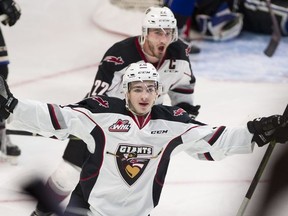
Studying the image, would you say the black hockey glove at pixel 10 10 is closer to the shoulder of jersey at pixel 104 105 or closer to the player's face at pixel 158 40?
the player's face at pixel 158 40

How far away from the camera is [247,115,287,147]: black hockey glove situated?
2637mm

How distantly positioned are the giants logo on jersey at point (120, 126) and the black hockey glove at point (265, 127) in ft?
1.36

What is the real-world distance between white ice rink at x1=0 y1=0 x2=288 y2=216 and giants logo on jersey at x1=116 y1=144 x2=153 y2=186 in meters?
0.74

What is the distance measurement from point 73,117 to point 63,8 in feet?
12.8

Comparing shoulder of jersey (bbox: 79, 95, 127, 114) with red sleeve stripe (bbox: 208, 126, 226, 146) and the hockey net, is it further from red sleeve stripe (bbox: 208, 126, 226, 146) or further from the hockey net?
the hockey net

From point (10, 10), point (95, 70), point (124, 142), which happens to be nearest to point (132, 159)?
point (124, 142)

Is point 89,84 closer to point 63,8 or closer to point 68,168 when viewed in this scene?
point 63,8

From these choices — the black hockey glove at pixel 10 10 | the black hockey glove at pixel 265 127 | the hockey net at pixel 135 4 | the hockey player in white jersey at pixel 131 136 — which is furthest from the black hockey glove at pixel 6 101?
the hockey net at pixel 135 4

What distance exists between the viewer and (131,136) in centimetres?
270

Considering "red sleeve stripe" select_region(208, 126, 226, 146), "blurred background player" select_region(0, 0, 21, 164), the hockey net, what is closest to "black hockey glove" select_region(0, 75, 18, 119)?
"red sleeve stripe" select_region(208, 126, 226, 146)

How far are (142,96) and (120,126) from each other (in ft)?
0.42

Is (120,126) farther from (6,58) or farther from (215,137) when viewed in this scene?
(6,58)

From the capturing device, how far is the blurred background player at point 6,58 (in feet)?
12.6

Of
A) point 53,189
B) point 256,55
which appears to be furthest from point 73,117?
point 256,55
